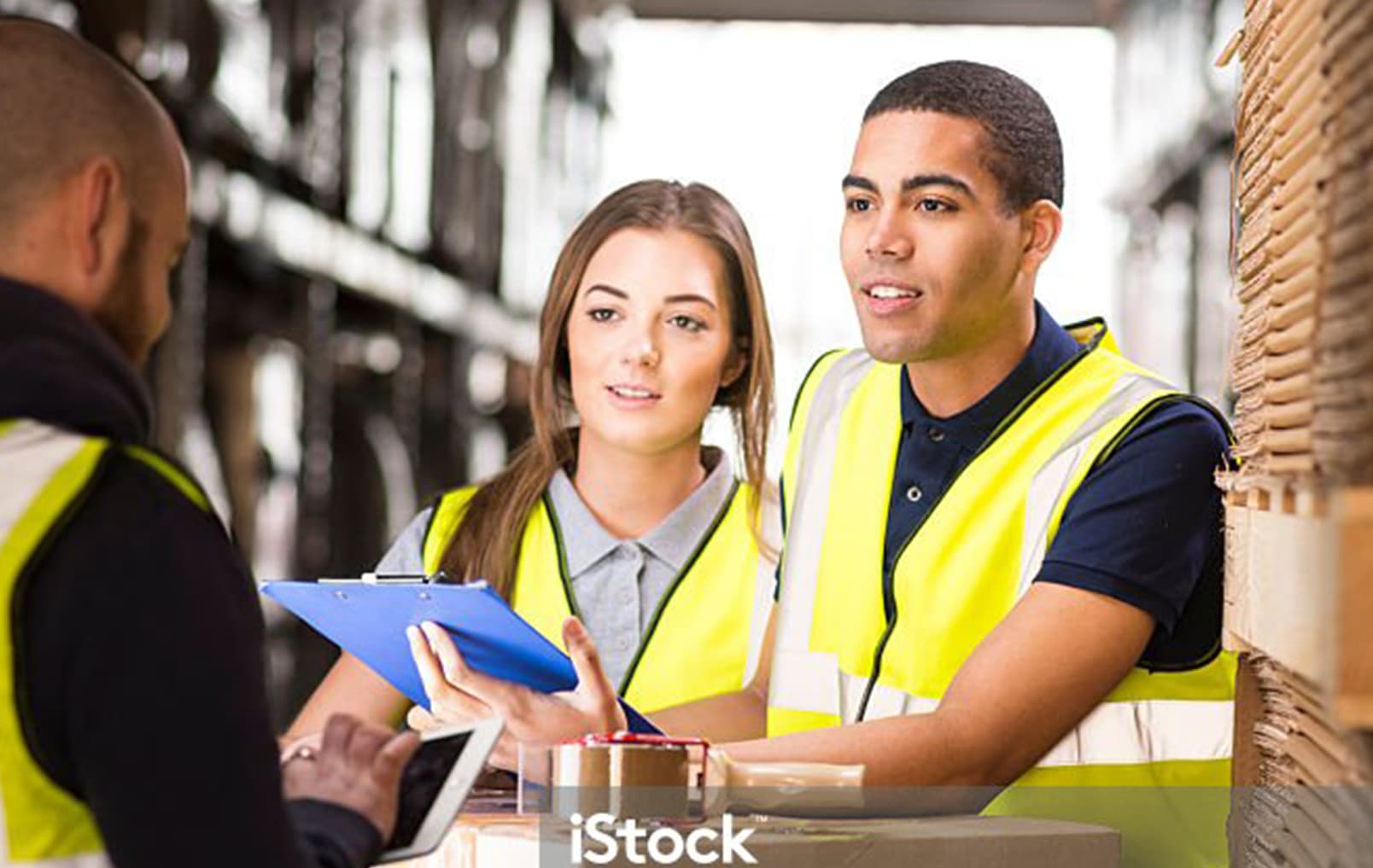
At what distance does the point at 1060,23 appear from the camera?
17.6 meters

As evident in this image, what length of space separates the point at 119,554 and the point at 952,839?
35.7 inches

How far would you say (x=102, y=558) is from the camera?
1.66m

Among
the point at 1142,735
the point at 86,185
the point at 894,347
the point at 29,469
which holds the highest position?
the point at 86,185

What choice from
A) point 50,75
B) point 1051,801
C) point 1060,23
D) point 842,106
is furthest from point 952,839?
point 1060,23

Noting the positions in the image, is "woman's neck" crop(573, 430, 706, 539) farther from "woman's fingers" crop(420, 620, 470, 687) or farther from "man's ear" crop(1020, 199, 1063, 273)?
"woman's fingers" crop(420, 620, 470, 687)

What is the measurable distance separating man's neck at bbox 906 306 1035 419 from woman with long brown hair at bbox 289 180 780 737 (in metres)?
0.53

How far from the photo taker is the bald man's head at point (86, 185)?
1771 millimetres

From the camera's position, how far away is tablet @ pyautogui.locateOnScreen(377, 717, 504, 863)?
1.94m

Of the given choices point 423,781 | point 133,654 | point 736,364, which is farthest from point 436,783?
Answer: point 736,364

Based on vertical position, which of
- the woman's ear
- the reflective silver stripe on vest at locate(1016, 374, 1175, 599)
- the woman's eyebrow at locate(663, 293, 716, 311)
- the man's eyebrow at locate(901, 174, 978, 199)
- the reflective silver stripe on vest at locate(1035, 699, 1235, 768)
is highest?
→ the man's eyebrow at locate(901, 174, 978, 199)

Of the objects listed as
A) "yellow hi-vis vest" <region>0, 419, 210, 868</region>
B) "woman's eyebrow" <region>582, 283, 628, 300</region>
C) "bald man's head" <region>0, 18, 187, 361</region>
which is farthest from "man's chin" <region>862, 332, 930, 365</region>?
"yellow hi-vis vest" <region>0, 419, 210, 868</region>

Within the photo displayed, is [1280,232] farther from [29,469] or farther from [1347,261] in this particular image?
[29,469]

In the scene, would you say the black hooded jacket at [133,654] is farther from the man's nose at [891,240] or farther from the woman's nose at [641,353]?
the woman's nose at [641,353]

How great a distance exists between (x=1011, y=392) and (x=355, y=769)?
1.35 metres
